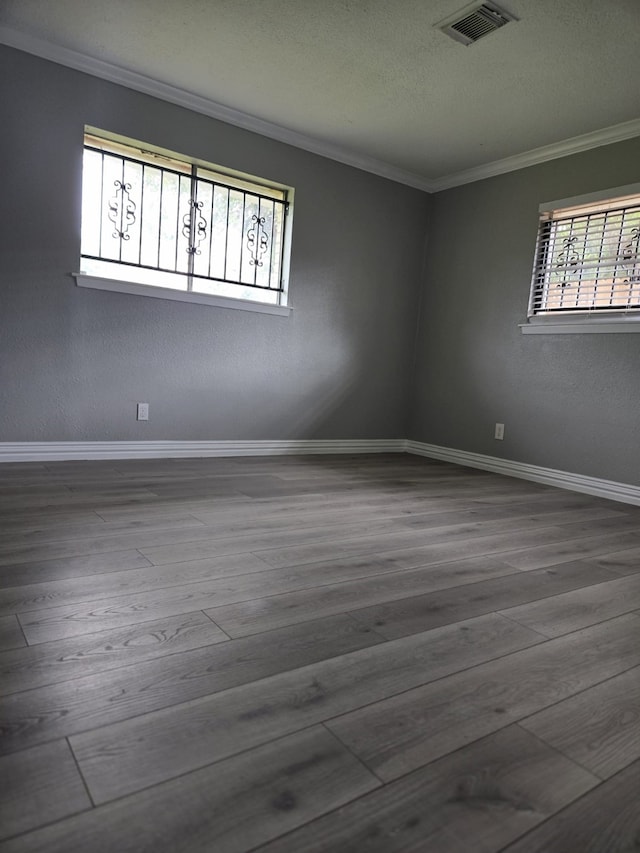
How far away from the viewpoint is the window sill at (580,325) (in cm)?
327

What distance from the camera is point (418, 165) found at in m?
4.16

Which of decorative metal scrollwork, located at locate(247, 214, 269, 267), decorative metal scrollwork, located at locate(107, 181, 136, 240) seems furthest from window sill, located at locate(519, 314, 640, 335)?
decorative metal scrollwork, located at locate(107, 181, 136, 240)

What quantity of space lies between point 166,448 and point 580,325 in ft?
9.17

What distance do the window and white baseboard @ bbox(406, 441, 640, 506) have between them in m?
1.75

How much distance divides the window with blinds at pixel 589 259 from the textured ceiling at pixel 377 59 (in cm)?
50

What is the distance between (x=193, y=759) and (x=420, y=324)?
4193 millimetres

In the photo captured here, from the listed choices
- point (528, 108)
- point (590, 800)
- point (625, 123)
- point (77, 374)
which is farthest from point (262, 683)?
point (625, 123)

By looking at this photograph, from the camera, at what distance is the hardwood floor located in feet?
2.55

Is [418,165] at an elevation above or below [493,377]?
above

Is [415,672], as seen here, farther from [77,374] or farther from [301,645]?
[77,374]

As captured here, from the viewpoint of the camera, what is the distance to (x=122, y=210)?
3.28m

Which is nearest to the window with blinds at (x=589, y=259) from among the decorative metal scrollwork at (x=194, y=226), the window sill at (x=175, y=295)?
the window sill at (x=175, y=295)

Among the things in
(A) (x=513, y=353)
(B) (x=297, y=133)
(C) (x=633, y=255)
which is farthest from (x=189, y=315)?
(C) (x=633, y=255)

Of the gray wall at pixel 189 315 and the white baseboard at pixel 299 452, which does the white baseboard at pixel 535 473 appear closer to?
the white baseboard at pixel 299 452
